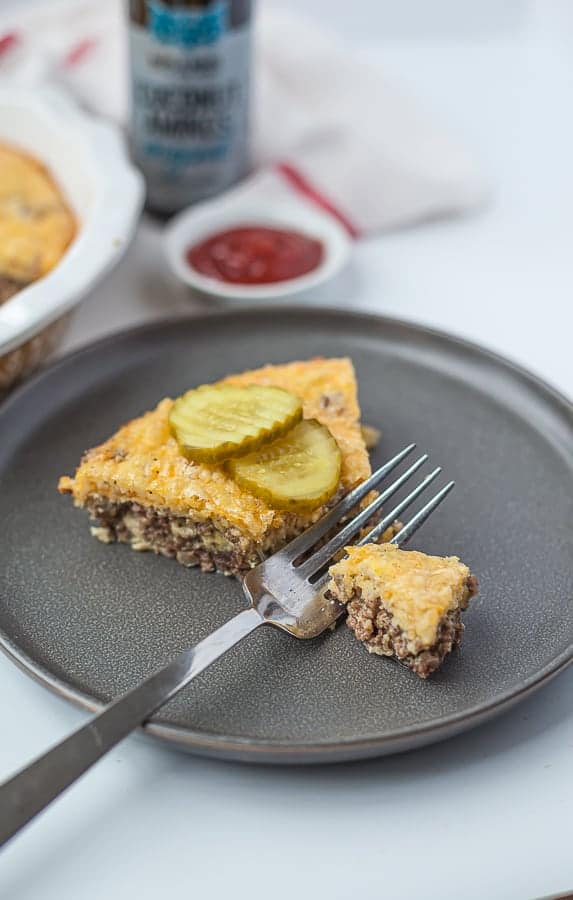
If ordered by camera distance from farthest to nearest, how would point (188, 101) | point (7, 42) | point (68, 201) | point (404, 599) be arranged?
point (7, 42) → point (188, 101) → point (68, 201) → point (404, 599)

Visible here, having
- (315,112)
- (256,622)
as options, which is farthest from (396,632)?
(315,112)

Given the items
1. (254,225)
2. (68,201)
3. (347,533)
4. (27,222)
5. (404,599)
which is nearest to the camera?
(404,599)

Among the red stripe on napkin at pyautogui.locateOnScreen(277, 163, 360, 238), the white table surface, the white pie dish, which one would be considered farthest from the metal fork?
the red stripe on napkin at pyautogui.locateOnScreen(277, 163, 360, 238)

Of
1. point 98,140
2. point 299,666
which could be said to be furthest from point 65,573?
point 98,140

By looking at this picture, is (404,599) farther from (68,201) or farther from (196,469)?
(68,201)

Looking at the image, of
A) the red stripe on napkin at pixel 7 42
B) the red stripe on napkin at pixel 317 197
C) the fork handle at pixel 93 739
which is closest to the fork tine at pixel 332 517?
the fork handle at pixel 93 739

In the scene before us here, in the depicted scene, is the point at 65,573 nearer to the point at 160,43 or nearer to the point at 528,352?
the point at 528,352

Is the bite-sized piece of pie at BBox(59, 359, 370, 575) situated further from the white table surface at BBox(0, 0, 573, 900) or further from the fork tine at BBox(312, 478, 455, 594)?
the white table surface at BBox(0, 0, 573, 900)

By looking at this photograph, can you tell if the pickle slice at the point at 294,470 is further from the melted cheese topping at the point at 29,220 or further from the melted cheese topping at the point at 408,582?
the melted cheese topping at the point at 29,220
